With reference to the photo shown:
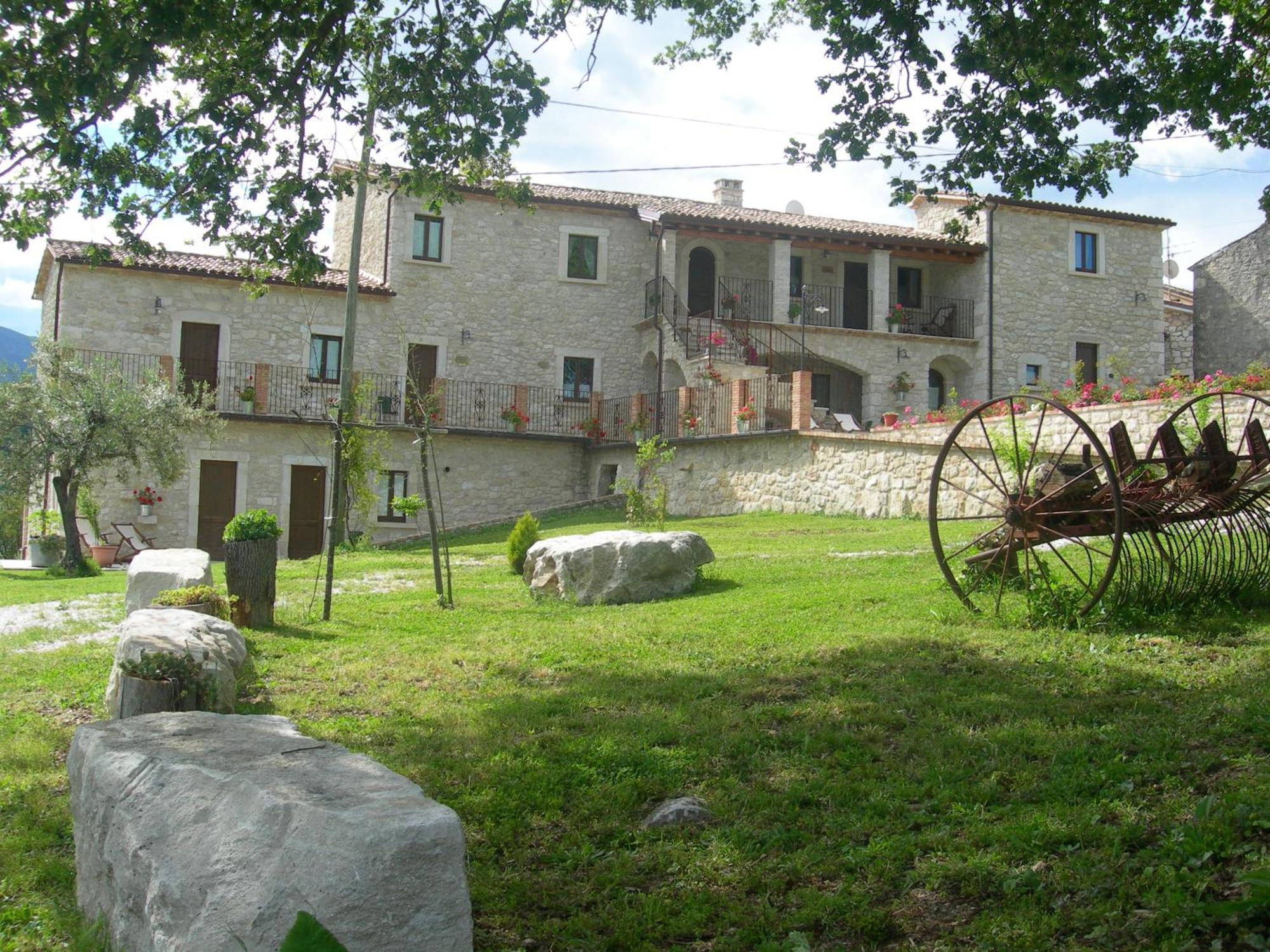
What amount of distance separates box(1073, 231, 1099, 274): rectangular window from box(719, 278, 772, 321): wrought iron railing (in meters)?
8.74

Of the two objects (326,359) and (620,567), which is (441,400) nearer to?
(326,359)

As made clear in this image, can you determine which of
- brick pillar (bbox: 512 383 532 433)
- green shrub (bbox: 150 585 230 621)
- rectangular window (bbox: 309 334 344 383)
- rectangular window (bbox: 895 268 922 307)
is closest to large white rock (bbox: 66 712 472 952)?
green shrub (bbox: 150 585 230 621)

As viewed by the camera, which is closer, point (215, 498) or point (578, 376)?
point (215, 498)

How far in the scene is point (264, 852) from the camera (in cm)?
296

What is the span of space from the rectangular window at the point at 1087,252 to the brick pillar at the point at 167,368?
23.3 meters

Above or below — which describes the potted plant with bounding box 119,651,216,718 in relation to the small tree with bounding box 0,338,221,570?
below

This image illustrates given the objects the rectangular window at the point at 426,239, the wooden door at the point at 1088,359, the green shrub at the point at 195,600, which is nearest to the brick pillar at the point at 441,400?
the rectangular window at the point at 426,239

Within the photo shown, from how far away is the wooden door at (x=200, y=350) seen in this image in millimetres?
24281

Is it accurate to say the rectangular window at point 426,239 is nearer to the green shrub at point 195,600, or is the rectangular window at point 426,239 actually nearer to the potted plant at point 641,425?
the potted plant at point 641,425

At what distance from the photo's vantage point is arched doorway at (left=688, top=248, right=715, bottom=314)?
2933cm

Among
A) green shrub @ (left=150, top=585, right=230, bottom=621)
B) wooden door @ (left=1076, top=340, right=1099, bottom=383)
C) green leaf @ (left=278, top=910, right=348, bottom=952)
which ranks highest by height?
wooden door @ (left=1076, top=340, right=1099, bottom=383)

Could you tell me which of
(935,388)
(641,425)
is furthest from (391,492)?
(935,388)

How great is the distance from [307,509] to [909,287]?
17.5m

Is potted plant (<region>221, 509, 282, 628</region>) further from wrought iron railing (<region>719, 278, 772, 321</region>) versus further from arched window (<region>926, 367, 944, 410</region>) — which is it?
arched window (<region>926, 367, 944, 410</region>)
